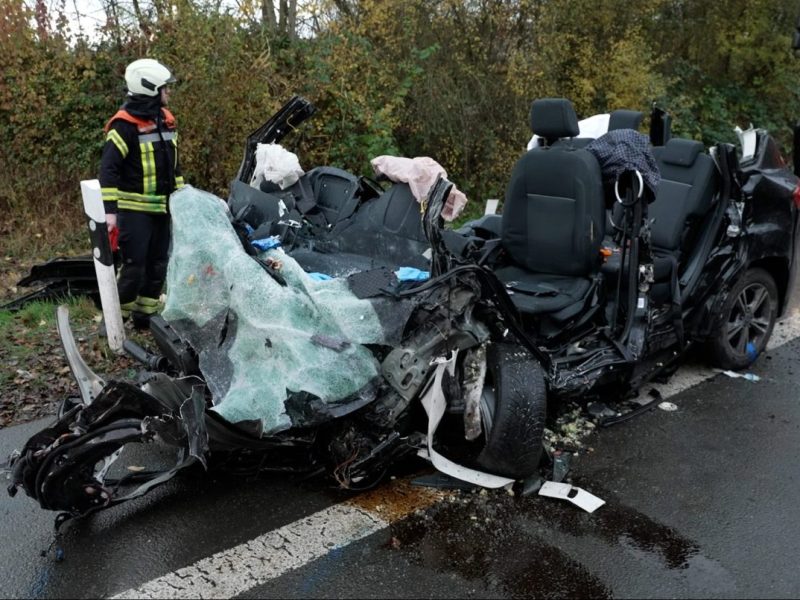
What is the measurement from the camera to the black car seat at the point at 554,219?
15.1 feet

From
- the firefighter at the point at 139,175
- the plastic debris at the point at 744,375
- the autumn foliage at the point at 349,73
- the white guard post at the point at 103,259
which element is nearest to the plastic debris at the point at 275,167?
the white guard post at the point at 103,259

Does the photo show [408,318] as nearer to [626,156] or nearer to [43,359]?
[626,156]

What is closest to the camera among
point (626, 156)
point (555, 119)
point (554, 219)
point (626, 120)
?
point (626, 156)

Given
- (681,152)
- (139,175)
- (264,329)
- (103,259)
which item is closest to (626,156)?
(681,152)

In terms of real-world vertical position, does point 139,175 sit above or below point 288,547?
above

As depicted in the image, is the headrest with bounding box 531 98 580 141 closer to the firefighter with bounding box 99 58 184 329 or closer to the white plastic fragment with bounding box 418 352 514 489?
the white plastic fragment with bounding box 418 352 514 489

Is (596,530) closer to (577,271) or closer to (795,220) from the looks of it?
(577,271)

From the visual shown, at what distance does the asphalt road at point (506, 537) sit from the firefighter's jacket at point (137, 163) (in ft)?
7.63

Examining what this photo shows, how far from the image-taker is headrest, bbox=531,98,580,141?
4660mm

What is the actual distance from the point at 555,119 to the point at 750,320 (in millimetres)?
2119

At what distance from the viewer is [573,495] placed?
3861 millimetres

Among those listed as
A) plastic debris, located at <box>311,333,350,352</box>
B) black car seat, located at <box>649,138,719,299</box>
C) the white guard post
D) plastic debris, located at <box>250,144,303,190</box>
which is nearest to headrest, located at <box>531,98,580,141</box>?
black car seat, located at <box>649,138,719,299</box>

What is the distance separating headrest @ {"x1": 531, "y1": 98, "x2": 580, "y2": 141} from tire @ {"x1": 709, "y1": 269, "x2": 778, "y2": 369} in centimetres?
161

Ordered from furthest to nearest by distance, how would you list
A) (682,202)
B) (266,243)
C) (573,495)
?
(682,202), (266,243), (573,495)
